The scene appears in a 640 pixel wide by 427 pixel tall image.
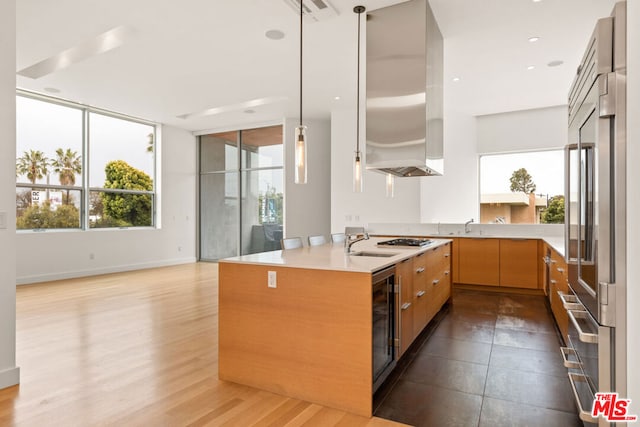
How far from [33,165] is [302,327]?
246 inches

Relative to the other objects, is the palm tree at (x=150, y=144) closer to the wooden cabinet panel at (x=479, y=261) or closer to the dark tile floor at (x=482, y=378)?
the wooden cabinet panel at (x=479, y=261)

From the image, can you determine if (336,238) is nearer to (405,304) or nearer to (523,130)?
(405,304)

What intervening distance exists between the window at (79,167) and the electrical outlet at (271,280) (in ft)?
19.0

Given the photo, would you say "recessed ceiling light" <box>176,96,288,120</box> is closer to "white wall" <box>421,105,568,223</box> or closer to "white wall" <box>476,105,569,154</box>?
"white wall" <box>421,105,568,223</box>

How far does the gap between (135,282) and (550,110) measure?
7.45m

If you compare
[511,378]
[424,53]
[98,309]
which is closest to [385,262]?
[511,378]

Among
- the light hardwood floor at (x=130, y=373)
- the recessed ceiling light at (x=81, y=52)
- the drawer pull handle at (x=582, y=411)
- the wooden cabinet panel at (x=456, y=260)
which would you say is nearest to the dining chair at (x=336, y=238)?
the light hardwood floor at (x=130, y=373)

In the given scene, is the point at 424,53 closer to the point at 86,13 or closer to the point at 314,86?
the point at 314,86

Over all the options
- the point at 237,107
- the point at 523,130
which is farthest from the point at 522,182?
the point at 237,107

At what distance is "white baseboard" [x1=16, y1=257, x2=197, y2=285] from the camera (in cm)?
621

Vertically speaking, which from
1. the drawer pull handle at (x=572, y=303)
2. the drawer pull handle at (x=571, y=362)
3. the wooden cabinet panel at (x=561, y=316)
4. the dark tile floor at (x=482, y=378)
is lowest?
the dark tile floor at (x=482, y=378)

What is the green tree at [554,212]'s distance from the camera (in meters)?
6.02
